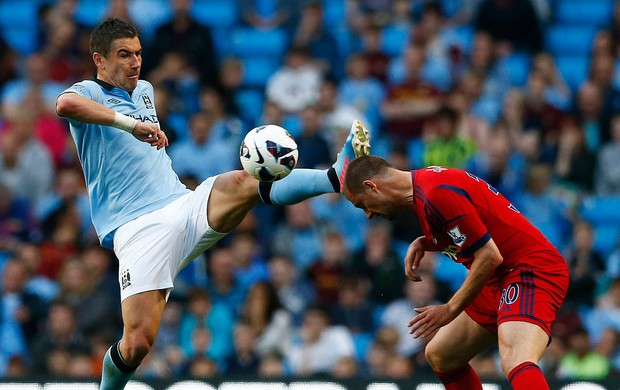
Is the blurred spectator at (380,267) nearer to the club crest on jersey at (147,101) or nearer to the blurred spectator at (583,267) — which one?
the blurred spectator at (583,267)

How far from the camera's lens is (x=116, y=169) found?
7.21 meters

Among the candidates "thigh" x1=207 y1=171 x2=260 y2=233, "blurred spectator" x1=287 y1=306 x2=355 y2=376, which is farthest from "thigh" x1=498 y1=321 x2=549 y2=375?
"blurred spectator" x1=287 y1=306 x2=355 y2=376

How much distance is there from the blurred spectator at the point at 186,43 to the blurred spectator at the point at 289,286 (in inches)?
108

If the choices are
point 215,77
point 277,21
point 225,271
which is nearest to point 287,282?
point 225,271

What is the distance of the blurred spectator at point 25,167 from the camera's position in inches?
471

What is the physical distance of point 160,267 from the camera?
7086mm

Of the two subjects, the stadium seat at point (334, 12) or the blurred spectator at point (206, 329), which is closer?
the blurred spectator at point (206, 329)

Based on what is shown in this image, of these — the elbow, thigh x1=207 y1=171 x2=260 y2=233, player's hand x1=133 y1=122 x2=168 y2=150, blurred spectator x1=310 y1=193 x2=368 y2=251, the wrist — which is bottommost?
blurred spectator x1=310 y1=193 x2=368 y2=251

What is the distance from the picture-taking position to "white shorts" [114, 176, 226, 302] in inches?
278

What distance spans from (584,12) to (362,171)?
26.6ft

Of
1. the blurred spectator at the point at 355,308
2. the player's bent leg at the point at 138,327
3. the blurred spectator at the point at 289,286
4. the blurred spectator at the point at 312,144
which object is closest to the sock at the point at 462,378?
the player's bent leg at the point at 138,327

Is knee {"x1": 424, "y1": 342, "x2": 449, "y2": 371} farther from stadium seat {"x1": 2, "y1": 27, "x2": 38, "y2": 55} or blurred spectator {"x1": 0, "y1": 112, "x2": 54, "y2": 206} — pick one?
stadium seat {"x1": 2, "y1": 27, "x2": 38, "y2": 55}

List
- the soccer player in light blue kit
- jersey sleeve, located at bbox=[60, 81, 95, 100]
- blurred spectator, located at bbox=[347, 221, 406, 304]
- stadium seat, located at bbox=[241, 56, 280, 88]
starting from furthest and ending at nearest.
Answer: stadium seat, located at bbox=[241, 56, 280, 88]
blurred spectator, located at bbox=[347, 221, 406, 304]
the soccer player in light blue kit
jersey sleeve, located at bbox=[60, 81, 95, 100]

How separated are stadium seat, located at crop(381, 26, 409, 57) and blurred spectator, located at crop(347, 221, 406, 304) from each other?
301cm
